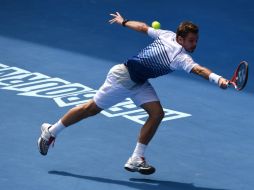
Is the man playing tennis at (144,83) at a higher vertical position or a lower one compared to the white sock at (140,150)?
higher

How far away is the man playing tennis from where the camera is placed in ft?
24.8

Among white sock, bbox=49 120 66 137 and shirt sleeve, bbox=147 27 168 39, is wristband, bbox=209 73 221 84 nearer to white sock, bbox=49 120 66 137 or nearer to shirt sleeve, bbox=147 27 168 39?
shirt sleeve, bbox=147 27 168 39

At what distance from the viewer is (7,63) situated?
36.3 feet

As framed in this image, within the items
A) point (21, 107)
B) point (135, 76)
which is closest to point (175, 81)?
point (21, 107)

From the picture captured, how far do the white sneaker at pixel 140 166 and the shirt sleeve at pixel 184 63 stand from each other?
100 centimetres

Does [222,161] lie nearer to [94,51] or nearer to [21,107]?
[21,107]

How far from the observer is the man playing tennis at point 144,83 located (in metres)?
7.56

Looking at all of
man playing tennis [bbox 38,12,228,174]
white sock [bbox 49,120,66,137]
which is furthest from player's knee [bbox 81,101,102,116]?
white sock [bbox 49,120,66,137]

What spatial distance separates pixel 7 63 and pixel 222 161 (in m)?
4.01

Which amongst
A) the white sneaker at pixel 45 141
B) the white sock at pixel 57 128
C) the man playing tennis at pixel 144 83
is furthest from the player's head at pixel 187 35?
the white sneaker at pixel 45 141

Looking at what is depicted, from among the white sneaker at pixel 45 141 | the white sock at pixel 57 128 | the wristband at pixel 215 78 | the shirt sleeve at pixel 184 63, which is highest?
the shirt sleeve at pixel 184 63

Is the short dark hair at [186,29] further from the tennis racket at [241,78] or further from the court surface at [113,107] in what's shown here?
the court surface at [113,107]

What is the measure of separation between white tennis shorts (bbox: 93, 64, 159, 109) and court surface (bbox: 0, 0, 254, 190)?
0.68 metres

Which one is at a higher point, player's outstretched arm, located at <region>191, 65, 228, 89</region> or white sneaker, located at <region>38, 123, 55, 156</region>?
player's outstretched arm, located at <region>191, 65, 228, 89</region>
